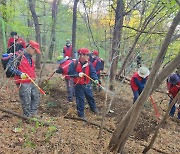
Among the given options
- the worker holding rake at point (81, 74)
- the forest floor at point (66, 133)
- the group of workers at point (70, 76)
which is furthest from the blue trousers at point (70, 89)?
the worker holding rake at point (81, 74)

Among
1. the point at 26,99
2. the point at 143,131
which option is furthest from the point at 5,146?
the point at 143,131

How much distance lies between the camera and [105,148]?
4.66 meters

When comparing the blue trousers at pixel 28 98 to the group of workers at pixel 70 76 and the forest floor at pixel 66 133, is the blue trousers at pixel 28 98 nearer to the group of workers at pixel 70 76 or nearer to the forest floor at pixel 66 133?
the group of workers at pixel 70 76

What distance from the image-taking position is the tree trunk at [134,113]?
356 cm

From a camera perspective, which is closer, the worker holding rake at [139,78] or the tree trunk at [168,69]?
the tree trunk at [168,69]

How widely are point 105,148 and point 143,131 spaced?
2081 millimetres

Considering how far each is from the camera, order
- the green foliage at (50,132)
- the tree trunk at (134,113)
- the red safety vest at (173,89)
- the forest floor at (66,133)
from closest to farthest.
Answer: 1. the tree trunk at (134,113)
2. the forest floor at (66,133)
3. the green foliage at (50,132)
4. the red safety vest at (173,89)

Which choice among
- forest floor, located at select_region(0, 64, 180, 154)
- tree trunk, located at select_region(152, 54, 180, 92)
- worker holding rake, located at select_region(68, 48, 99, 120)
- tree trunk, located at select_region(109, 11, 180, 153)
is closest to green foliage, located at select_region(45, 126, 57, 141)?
forest floor, located at select_region(0, 64, 180, 154)

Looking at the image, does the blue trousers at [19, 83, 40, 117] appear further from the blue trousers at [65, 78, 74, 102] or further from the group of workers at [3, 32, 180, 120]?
the blue trousers at [65, 78, 74, 102]

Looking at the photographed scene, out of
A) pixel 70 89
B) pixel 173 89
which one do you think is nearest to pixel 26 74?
pixel 70 89

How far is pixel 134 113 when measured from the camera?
13.3 ft

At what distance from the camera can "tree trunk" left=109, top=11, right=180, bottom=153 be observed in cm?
356

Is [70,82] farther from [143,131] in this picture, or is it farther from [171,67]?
[171,67]

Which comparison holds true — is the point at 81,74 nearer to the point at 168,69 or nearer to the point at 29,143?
the point at 29,143
